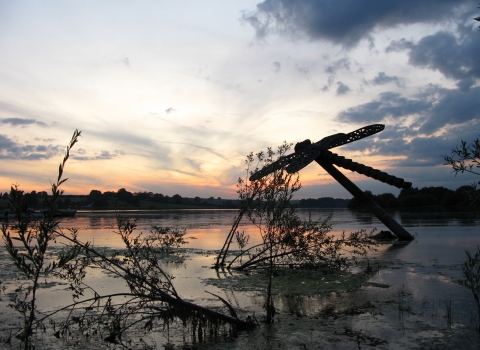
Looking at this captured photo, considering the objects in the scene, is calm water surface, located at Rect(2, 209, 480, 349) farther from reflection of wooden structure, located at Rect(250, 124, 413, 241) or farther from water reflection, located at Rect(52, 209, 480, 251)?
reflection of wooden structure, located at Rect(250, 124, 413, 241)

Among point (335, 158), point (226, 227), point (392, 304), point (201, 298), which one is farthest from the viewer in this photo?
point (226, 227)

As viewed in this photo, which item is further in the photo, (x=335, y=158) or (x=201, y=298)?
(x=335, y=158)

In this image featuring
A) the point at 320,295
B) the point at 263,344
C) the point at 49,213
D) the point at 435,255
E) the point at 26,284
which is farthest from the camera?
the point at 435,255

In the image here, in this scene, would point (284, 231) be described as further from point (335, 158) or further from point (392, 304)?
point (335, 158)

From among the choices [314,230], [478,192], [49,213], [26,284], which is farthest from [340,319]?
[26,284]

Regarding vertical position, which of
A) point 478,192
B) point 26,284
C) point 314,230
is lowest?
point 26,284

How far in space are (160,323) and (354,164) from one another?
12772 mm

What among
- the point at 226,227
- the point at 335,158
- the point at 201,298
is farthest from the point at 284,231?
the point at 226,227

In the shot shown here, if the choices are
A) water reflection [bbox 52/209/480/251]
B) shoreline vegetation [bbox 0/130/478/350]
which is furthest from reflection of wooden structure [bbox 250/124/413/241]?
shoreline vegetation [bbox 0/130/478/350]

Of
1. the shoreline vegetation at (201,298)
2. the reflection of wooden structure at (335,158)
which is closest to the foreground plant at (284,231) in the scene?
the shoreline vegetation at (201,298)

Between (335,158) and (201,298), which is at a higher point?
(335,158)

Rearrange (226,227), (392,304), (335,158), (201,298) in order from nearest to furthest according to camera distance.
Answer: (392,304) → (201,298) → (335,158) → (226,227)

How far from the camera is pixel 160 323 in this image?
7797 mm

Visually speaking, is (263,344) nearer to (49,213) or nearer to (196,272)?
(49,213)
